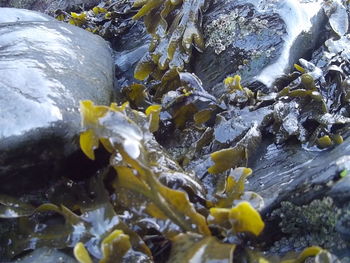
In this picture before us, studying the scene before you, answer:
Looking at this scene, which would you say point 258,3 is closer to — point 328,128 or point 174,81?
point 174,81

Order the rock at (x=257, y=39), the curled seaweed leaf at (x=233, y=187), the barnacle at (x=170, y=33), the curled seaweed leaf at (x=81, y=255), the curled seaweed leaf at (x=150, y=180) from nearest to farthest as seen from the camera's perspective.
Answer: the curled seaweed leaf at (x=81, y=255)
the curled seaweed leaf at (x=150, y=180)
the curled seaweed leaf at (x=233, y=187)
the rock at (x=257, y=39)
the barnacle at (x=170, y=33)

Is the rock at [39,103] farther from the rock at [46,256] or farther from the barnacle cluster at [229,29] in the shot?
the barnacle cluster at [229,29]

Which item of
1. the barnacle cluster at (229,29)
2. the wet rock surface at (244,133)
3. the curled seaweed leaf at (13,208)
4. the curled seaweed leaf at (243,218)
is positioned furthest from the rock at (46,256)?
the barnacle cluster at (229,29)

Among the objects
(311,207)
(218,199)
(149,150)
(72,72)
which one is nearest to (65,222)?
(149,150)

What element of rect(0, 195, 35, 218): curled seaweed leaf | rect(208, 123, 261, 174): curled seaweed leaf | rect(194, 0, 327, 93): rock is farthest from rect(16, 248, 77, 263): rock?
rect(194, 0, 327, 93): rock

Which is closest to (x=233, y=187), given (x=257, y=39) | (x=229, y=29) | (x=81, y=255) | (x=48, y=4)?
(x=81, y=255)

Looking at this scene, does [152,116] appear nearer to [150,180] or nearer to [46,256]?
[150,180]

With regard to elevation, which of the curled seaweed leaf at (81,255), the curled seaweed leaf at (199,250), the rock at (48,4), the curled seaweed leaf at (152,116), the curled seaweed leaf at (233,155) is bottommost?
the rock at (48,4)

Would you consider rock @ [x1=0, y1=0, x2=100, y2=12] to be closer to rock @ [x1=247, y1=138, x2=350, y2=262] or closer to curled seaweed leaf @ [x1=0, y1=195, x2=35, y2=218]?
curled seaweed leaf @ [x1=0, y1=195, x2=35, y2=218]
